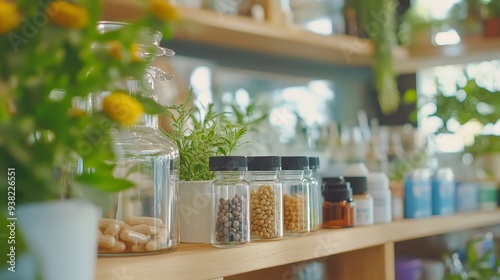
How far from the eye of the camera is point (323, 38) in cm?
218

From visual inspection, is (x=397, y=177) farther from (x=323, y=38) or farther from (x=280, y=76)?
(x=280, y=76)

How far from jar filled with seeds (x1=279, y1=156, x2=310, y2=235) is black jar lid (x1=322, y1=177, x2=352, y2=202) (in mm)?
125

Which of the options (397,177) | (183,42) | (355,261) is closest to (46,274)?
(355,261)

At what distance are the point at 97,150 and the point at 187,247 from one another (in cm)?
37

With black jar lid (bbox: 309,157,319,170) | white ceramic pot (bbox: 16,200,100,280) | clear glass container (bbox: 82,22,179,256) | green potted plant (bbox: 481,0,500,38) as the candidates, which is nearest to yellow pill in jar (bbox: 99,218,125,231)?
clear glass container (bbox: 82,22,179,256)

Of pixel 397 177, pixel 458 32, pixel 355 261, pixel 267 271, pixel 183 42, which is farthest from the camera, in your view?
pixel 458 32

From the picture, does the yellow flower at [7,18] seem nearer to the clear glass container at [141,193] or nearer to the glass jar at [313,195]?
the clear glass container at [141,193]

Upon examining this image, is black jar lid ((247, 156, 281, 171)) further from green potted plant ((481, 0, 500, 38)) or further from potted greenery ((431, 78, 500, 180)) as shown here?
green potted plant ((481, 0, 500, 38))

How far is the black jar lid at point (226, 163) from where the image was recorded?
0.84 m

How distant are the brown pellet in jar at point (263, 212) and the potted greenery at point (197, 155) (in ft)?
0.22

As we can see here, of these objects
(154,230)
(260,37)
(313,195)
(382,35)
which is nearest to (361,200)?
(313,195)

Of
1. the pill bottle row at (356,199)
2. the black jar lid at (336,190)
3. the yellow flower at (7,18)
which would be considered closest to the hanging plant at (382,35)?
the pill bottle row at (356,199)

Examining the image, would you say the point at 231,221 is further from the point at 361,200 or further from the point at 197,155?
the point at 361,200

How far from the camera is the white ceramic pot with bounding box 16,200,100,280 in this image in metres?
0.49
